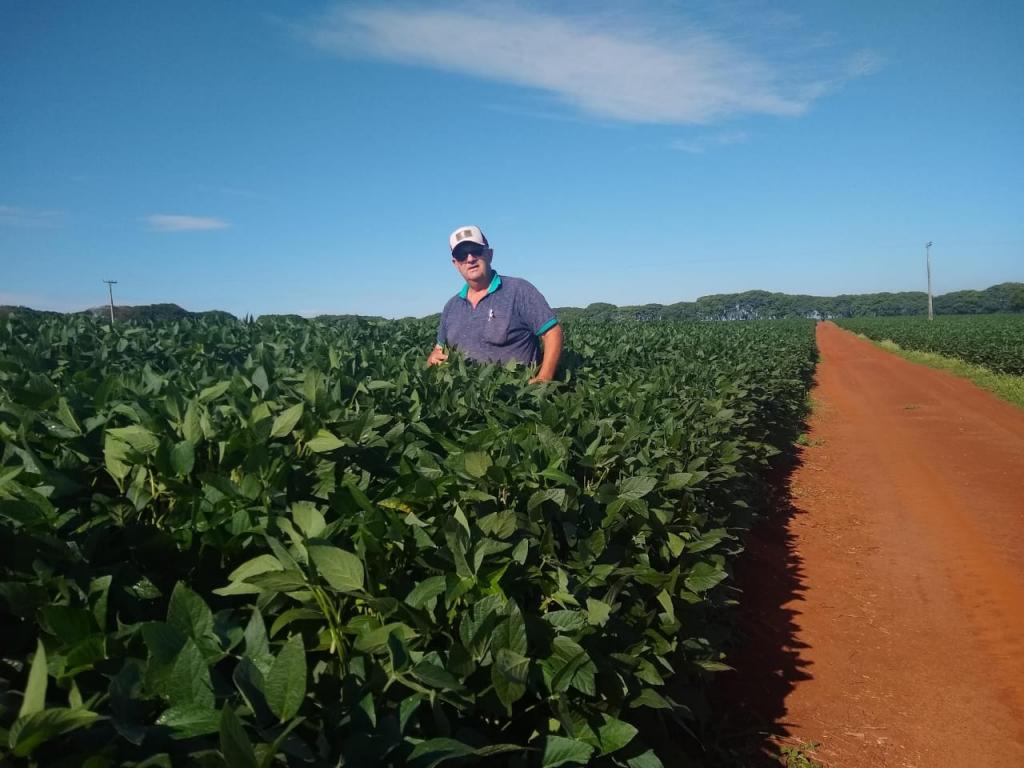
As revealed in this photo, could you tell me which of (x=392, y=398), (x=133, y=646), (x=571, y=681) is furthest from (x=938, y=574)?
(x=133, y=646)

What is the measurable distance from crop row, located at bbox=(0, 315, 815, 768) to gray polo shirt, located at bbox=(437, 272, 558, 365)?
2.47 m

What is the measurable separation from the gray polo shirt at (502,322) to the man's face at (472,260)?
18 cm

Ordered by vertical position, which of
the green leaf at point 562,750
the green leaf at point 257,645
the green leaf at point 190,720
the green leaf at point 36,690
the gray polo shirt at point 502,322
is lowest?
the green leaf at point 562,750

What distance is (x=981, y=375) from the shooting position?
2633cm

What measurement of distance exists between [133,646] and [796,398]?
16.3 meters

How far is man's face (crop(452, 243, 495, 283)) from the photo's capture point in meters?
5.42

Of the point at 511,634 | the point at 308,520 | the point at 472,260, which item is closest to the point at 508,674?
the point at 511,634

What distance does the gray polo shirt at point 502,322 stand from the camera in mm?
5613

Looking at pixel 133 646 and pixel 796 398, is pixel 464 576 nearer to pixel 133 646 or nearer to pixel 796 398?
pixel 133 646

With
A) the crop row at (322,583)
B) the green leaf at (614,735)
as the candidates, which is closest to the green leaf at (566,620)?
the crop row at (322,583)

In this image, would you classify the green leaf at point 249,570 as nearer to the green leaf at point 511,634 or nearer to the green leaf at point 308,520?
the green leaf at point 308,520

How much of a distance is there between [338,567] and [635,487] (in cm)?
120

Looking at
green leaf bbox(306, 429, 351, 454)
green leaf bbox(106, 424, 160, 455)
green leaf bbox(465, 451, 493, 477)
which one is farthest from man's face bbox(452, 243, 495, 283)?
green leaf bbox(106, 424, 160, 455)

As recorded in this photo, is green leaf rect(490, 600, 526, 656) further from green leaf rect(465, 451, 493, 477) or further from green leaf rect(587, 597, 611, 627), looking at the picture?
green leaf rect(465, 451, 493, 477)
